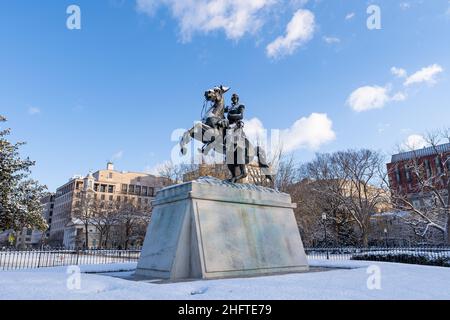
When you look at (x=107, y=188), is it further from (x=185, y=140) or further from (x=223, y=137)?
(x=185, y=140)

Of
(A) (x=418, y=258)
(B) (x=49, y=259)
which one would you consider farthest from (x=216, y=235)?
(B) (x=49, y=259)

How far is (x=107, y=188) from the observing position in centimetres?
9956

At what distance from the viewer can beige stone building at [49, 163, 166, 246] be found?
3802 inches

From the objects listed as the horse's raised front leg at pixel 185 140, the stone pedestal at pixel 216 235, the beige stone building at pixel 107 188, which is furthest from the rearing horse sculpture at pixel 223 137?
the beige stone building at pixel 107 188

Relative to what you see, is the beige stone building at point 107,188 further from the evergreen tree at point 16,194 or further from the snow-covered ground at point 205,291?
the snow-covered ground at point 205,291

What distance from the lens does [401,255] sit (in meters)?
19.3

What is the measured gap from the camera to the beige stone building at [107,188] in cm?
9656

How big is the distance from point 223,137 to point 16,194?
710 inches

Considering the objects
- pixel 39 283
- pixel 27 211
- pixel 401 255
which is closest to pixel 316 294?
pixel 39 283

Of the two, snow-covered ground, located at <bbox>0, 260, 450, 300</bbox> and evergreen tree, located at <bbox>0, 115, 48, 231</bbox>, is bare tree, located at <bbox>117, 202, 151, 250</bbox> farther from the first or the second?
snow-covered ground, located at <bbox>0, 260, 450, 300</bbox>

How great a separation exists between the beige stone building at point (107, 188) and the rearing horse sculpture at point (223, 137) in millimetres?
85813

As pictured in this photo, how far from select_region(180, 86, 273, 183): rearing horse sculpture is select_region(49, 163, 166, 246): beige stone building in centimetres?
8581
